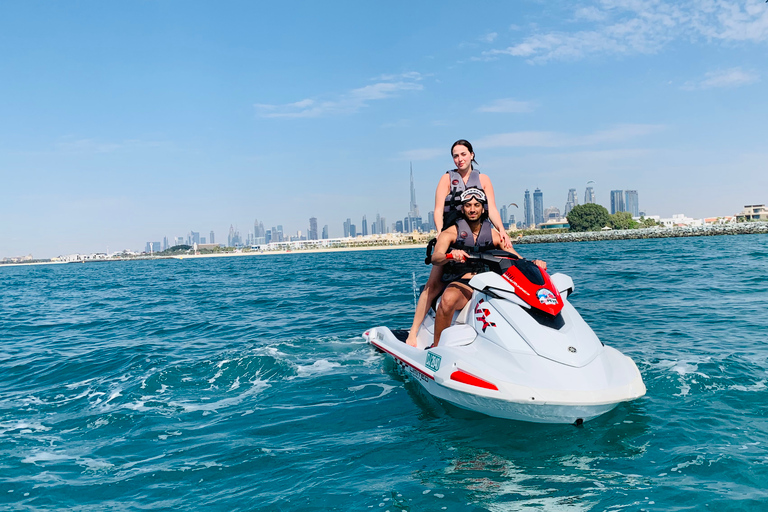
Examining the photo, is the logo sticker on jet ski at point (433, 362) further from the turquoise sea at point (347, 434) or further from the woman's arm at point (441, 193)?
the woman's arm at point (441, 193)

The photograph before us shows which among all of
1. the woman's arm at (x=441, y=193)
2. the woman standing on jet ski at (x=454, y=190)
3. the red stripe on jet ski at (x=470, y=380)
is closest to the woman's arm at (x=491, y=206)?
the woman standing on jet ski at (x=454, y=190)

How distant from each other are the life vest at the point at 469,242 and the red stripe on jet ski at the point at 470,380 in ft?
3.58

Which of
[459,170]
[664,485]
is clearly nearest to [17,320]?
[459,170]

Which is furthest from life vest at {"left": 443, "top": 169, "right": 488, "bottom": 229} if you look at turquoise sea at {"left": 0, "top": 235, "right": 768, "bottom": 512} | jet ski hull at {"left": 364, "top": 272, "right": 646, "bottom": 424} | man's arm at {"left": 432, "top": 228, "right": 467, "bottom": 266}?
turquoise sea at {"left": 0, "top": 235, "right": 768, "bottom": 512}

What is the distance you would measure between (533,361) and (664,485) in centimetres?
111

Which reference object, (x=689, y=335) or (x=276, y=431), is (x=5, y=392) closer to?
(x=276, y=431)

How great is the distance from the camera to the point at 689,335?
727cm

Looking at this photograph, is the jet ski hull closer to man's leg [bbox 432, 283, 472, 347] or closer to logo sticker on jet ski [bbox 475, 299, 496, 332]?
logo sticker on jet ski [bbox 475, 299, 496, 332]

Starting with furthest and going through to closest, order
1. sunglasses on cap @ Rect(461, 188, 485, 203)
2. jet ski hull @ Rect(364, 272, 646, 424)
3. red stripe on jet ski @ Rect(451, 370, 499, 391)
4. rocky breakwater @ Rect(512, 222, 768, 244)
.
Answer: rocky breakwater @ Rect(512, 222, 768, 244), sunglasses on cap @ Rect(461, 188, 485, 203), red stripe on jet ski @ Rect(451, 370, 499, 391), jet ski hull @ Rect(364, 272, 646, 424)

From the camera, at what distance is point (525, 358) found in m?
3.91

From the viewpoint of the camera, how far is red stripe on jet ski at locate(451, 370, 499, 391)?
3.92 meters

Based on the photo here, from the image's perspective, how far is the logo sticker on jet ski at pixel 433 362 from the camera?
15.1 ft

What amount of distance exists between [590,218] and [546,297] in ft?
373

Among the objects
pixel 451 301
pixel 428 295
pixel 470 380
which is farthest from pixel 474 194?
pixel 470 380
